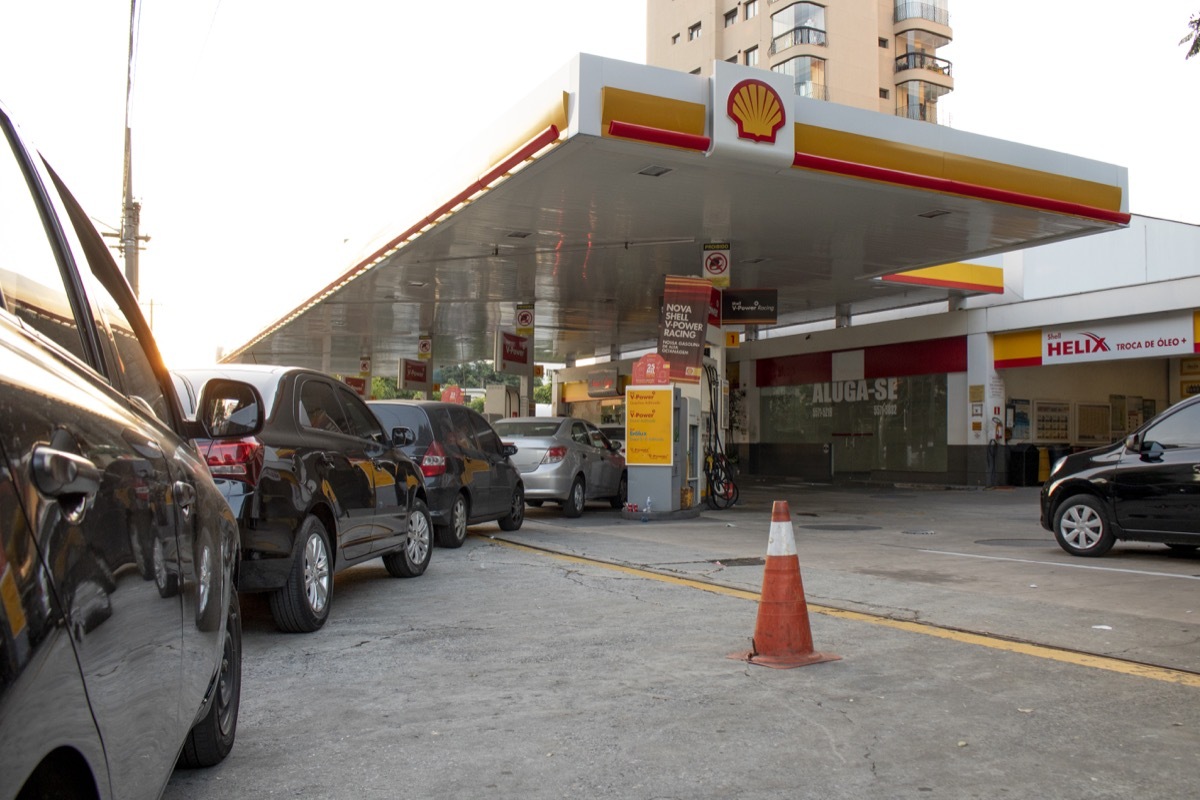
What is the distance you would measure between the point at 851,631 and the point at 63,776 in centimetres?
543

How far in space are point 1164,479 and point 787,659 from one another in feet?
20.2

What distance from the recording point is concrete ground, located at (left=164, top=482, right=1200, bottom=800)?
387cm

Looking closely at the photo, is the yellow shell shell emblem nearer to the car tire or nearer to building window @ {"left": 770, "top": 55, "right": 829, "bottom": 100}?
Result: the car tire

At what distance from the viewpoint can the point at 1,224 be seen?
221cm

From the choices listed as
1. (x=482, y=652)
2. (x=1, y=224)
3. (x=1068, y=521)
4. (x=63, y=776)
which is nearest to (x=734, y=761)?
(x=482, y=652)

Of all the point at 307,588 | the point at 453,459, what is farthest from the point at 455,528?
the point at 307,588

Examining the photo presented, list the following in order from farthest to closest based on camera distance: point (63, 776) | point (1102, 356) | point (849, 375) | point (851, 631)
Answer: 1. point (849, 375)
2. point (1102, 356)
3. point (851, 631)
4. point (63, 776)

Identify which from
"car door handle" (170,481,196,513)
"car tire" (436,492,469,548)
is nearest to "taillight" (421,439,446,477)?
"car tire" (436,492,469,548)

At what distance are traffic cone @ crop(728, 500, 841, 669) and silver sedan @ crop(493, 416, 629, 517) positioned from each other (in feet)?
31.8

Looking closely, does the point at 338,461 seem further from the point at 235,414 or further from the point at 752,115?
the point at 752,115

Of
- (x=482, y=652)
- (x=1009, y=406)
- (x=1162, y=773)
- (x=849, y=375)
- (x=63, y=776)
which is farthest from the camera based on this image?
(x=849, y=375)

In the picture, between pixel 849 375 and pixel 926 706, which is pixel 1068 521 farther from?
pixel 849 375

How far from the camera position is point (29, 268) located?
227 centimetres

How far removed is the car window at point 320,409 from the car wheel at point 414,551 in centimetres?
155
